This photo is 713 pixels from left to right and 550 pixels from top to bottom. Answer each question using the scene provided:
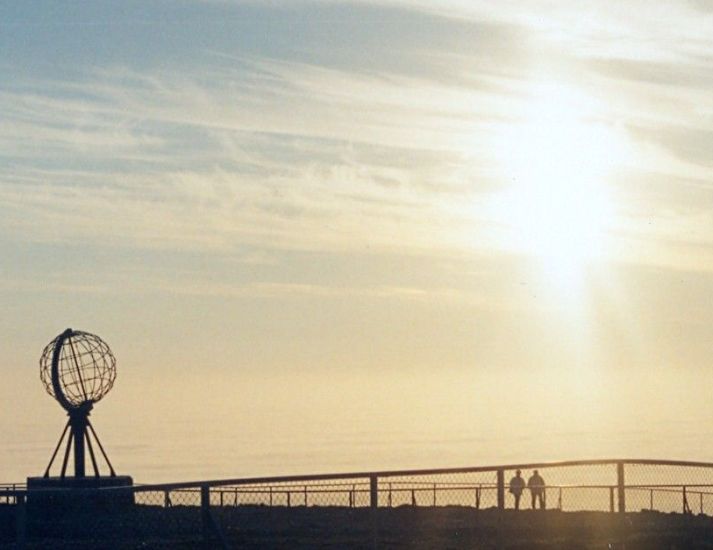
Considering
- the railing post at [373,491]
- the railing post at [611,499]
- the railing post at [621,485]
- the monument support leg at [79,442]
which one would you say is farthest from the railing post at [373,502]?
the monument support leg at [79,442]

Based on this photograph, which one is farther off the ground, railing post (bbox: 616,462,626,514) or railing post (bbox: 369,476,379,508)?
railing post (bbox: 616,462,626,514)

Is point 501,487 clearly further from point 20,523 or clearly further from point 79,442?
point 79,442

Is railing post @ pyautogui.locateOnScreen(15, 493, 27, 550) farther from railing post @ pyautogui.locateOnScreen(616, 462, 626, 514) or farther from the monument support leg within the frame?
the monument support leg

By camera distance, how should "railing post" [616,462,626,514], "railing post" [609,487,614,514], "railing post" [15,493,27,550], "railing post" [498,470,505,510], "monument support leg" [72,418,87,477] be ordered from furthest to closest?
"monument support leg" [72,418,87,477], "railing post" [609,487,614,514], "railing post" [616,462,626,514], "railing post" [498,470,505,510], "railing post" [15,493,27,550]

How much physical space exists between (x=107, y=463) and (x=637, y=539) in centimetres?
2981

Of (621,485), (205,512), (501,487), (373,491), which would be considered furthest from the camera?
(621,485)

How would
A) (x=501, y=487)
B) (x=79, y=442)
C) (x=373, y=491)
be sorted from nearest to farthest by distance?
(x=373, y=491) < (x=501, y=487) < (x=79, y=442)

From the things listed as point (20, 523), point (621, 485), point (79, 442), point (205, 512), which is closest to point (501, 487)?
point (621, 485)

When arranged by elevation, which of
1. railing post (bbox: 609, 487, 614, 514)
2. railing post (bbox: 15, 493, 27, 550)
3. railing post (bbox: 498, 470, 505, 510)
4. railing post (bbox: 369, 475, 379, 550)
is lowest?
railing post (bbox: 15, 493, 27, 550)

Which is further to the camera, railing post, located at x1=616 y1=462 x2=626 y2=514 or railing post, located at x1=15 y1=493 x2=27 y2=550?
railing post, located at x1=616 y1=462 x2=626 y2=514

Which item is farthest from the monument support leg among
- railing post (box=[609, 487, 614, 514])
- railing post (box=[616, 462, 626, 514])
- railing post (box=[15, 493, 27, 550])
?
railing post (box=[15, 493, 27, 550])

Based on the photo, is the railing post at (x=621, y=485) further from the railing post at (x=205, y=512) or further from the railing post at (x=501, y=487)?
the railing post at (x=205, y=512)

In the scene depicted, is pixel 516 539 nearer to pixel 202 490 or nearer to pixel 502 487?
pixel 502 487

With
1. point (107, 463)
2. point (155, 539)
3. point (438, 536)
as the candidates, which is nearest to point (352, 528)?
point (438, 536)
